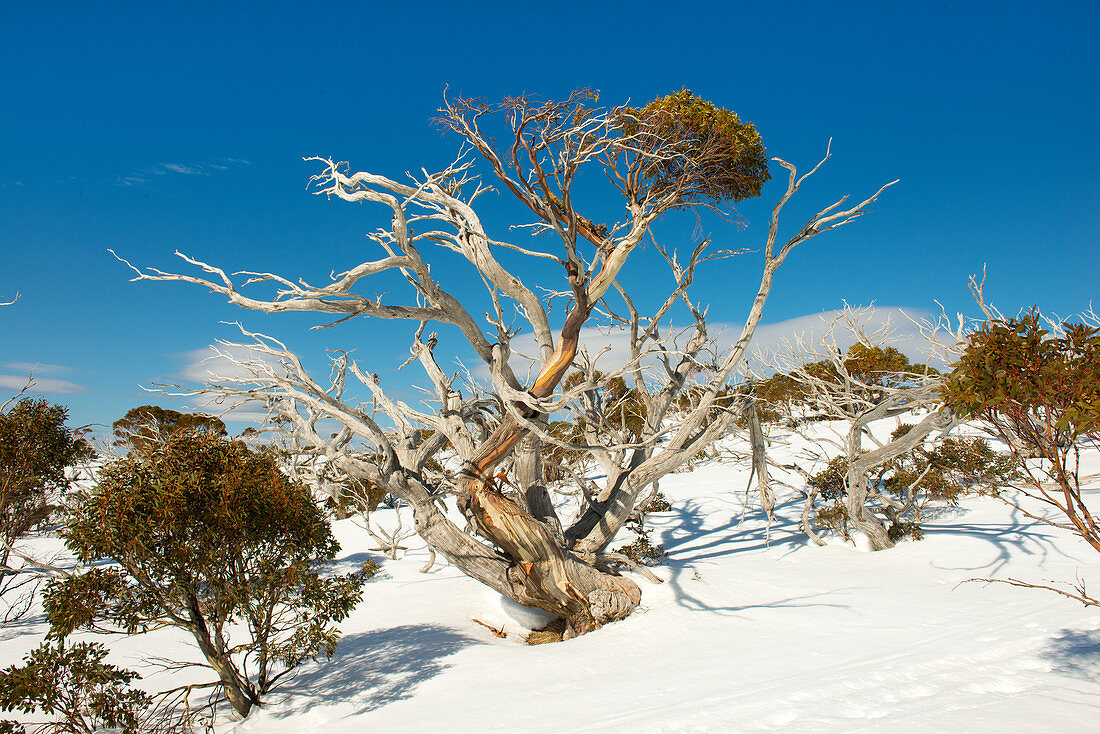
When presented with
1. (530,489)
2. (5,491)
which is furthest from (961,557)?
(5,491)

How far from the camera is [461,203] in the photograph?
23.9 feet

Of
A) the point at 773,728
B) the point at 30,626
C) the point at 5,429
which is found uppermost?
the point at 5,429

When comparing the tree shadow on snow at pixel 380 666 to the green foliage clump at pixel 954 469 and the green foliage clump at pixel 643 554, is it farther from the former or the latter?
the green foliage clump at pixel 954 469

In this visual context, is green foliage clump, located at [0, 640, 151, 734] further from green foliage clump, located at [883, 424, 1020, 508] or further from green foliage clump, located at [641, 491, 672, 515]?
green foliage clump, located at [883, 424, 1020, 508]

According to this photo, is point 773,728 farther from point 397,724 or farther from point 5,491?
point 5,491

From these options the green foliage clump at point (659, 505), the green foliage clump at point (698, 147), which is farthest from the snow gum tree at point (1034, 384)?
the green foliage clump at point (659, 505)

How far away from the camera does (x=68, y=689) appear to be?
15.8 feet

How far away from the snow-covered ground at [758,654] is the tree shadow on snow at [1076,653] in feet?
0.07

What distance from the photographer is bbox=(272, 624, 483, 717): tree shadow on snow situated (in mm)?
6234

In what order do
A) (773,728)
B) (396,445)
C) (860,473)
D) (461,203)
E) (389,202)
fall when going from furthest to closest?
(860,473), (396,445), (461,203), (389,202), (773,728)

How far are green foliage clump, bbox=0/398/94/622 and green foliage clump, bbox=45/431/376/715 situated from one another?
6.36 meters

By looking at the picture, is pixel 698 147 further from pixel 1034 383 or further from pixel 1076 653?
pixel 1076 653

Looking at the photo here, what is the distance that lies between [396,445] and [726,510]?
11373 mm

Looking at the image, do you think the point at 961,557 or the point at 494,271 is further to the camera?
the point at 961,557
